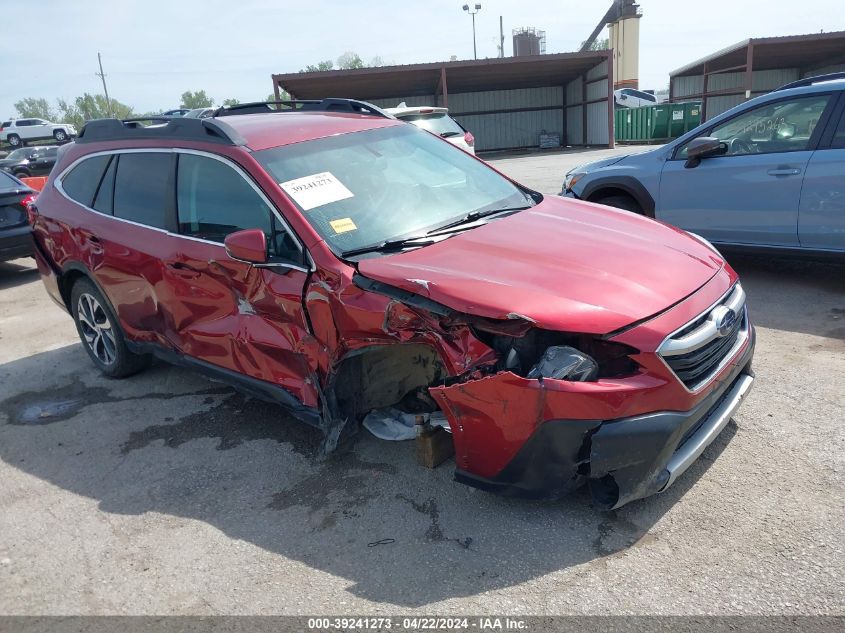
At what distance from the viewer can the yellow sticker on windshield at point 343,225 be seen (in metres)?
3.40

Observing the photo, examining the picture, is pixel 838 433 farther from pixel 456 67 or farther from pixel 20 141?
pixel 20 141

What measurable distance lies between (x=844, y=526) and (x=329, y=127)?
3.44 meters

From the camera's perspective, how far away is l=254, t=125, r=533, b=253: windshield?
3.46m

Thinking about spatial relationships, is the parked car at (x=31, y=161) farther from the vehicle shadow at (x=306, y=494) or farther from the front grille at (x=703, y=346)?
the front grille at (x=703, y=346)

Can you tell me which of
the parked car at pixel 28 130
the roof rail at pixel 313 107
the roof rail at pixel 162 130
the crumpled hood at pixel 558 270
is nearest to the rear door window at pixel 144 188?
the roof rail at pixel 162 130

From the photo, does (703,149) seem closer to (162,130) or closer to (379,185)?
(379,185)

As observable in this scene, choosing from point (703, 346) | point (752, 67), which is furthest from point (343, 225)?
point (752, 67)

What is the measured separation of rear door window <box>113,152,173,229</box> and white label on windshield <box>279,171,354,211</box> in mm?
1094

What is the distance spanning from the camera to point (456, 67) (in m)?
26.7

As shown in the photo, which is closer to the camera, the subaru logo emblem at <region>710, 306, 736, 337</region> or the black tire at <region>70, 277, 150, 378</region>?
the subaru logo emblem at <region>710, 306, 736, 337</region>

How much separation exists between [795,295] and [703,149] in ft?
5.06

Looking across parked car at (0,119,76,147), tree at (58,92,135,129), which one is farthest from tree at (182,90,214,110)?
parked car at (0,119,76,147)

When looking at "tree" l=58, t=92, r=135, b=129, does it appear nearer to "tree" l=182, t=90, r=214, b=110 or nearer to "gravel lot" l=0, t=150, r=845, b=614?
"tree" l=182, t=90, r=214, b=110

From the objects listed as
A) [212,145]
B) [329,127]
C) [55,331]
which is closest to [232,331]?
[212,145]
